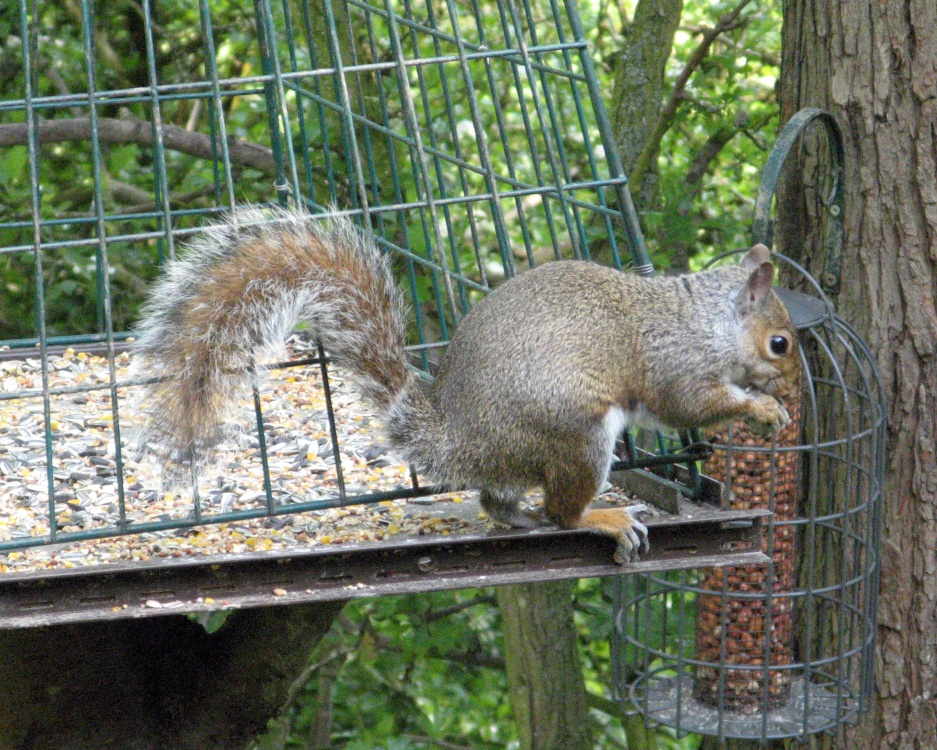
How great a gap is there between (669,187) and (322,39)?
116cm

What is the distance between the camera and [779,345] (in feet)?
7.33

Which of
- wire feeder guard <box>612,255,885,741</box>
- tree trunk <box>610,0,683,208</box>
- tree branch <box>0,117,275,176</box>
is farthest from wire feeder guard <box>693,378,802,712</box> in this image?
tree branch <box>0,117,275,176</box>

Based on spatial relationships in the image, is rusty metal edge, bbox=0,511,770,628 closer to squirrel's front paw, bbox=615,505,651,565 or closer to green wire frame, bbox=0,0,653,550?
squirrel's front paw, bbox=615,505,651,565

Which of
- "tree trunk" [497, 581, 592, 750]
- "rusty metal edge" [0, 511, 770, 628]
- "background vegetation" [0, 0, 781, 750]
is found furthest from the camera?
"tree trunk" [497, 581, 592, 750]

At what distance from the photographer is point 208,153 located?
11.1 ft

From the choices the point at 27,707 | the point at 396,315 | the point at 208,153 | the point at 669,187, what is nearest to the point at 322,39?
the point at 208,153

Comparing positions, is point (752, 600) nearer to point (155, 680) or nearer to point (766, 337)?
point (766, 337)

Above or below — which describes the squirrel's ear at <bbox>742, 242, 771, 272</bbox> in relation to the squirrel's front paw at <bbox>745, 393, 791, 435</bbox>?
above

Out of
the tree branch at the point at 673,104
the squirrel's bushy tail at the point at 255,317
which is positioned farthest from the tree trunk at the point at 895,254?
the squirrel's bushy tail at the point at 255,317

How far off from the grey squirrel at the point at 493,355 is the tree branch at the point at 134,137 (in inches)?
47.7

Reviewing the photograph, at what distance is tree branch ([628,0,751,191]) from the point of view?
10.6ft

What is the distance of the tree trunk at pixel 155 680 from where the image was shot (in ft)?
7.63

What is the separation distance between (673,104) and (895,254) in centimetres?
98

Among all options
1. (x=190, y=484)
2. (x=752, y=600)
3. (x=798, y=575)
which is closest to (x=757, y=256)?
(x=752, y=600)
